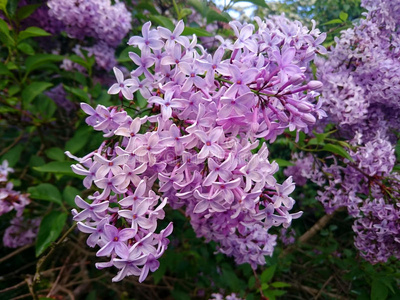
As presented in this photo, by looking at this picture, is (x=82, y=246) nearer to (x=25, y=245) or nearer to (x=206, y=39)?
(x=25, y=245)

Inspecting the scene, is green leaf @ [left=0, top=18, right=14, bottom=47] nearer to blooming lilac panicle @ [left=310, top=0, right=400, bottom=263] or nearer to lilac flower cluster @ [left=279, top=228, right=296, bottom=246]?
blooming lilac panicle @ [left=310, top=0, right=400, bottom=263]

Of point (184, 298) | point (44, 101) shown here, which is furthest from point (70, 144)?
point (184, 298)

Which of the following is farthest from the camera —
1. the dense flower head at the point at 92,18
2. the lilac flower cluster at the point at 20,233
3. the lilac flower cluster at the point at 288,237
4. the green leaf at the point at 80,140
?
the lilac flower cluster at the point at 288,237

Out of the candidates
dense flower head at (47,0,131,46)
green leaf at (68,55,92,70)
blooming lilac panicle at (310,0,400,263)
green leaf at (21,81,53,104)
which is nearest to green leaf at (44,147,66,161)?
green leaf at (21,81,53,104)

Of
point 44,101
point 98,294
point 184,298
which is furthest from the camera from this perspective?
point 98,294

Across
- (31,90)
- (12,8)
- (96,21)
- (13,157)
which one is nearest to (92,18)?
(96,21)

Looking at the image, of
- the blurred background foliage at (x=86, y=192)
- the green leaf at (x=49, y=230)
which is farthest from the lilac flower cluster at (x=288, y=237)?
the green leaf at (x=49, y=230)

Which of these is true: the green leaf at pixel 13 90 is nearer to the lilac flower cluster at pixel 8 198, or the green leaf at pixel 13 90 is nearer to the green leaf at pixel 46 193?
the lilac flower cluster at pixel 8 198

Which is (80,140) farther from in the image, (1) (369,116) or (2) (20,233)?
(1) (369,116)
